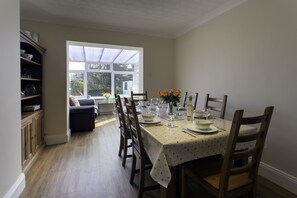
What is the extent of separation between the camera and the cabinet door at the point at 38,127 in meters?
2.90

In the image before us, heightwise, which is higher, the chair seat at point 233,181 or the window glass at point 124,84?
the window glass at point 124,84

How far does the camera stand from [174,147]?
1363 millimetres

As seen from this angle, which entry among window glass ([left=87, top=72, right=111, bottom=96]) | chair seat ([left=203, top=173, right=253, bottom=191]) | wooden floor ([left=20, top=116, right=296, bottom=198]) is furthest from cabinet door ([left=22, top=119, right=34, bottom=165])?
window glass ([left=87, top=72, right=111, bottom=96])

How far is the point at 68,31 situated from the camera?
352 cm

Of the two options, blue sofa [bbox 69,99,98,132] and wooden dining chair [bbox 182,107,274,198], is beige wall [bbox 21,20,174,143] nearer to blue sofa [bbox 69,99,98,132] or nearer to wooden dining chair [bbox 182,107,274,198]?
blue sofa [bbox 69,99,98,132]

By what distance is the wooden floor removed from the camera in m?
1.91

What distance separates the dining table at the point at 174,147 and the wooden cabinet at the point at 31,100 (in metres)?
1.88

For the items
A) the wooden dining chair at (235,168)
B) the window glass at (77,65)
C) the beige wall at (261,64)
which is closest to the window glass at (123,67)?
the window glass at (77,65)

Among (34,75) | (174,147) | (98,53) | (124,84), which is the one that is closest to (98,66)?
(124,84)

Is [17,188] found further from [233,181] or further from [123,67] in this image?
[123,67]

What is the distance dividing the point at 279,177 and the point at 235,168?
1348 mm

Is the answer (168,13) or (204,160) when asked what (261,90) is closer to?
(204,160)

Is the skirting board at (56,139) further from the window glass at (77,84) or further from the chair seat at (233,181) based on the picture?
the window glass at (77,84)

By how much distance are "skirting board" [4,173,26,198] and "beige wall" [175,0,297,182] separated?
307 centimetres
